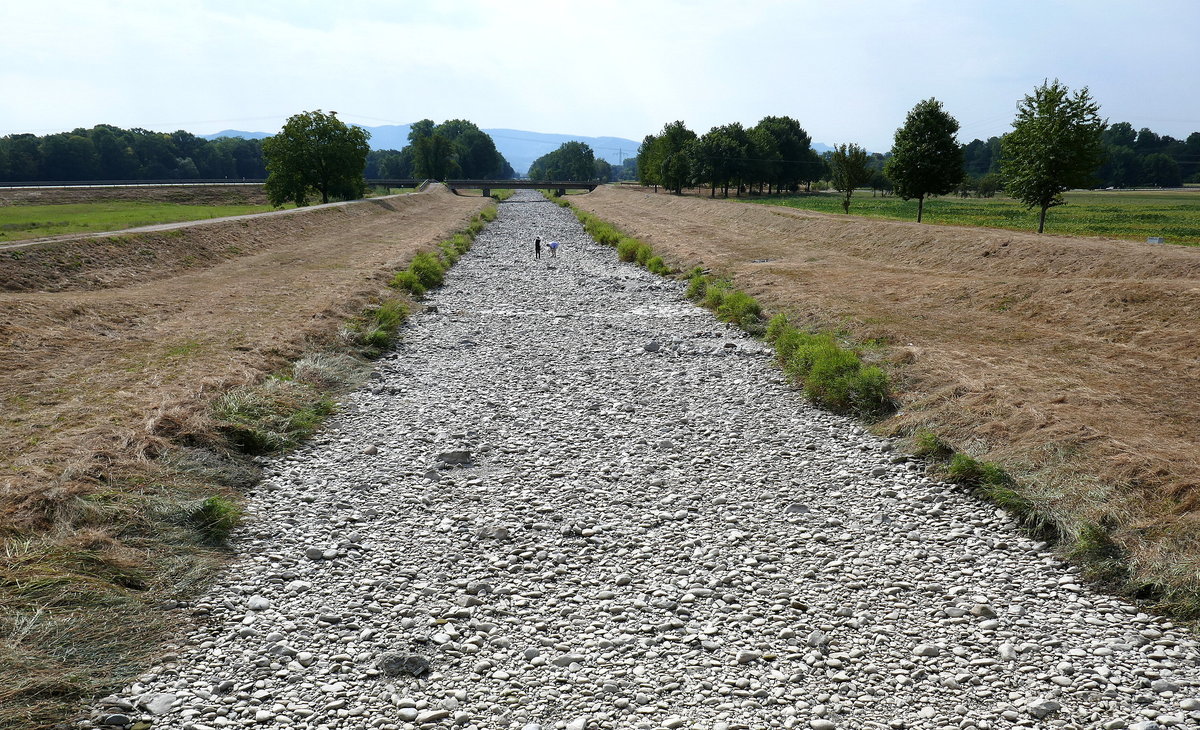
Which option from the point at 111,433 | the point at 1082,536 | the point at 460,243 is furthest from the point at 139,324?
the point at 460,243

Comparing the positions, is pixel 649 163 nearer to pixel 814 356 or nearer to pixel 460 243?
pixel 460 243

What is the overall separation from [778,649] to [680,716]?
143 cm

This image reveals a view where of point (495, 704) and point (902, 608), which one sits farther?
point (902, 608)

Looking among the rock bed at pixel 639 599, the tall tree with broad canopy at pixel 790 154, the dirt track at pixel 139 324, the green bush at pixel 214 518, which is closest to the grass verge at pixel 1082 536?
the rock bed at pixel 639 599

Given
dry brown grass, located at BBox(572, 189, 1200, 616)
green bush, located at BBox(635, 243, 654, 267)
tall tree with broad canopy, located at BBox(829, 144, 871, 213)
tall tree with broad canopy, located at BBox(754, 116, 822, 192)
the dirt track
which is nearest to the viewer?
dry brown grass, located at BBox(572, 189, 1200, 616)

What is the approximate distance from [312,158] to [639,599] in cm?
8152

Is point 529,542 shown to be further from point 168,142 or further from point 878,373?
point 168,142

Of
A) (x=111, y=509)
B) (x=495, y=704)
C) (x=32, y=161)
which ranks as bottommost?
(x=495, y=704)

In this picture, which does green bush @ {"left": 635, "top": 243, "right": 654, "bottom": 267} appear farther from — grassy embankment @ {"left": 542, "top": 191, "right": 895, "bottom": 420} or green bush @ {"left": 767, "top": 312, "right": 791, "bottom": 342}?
green bush @ {"left": 767, "top": 312, "right": 791, "bottom": 342}

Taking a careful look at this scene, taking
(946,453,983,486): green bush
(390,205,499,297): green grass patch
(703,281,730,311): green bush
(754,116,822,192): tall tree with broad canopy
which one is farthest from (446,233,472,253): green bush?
(754,116,822,192): tall tree with broad canopy

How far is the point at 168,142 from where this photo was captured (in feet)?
575

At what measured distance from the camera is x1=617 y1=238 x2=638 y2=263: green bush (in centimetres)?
4225

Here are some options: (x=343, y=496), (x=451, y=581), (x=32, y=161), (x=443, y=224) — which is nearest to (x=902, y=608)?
(x=451, y=581)

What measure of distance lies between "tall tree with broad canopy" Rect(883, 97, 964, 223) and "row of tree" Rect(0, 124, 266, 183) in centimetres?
14518
